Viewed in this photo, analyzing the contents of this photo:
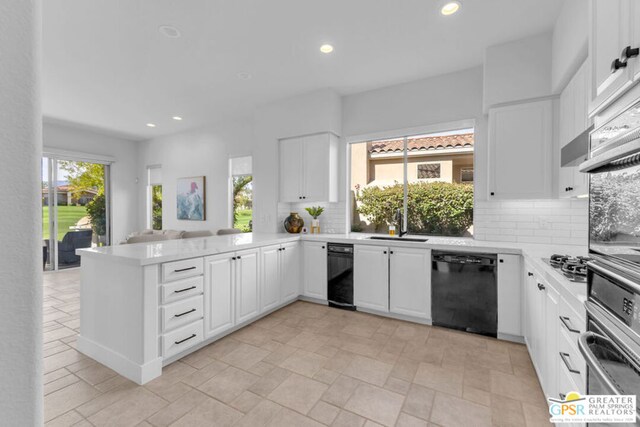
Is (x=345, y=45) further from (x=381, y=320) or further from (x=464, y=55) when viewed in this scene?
(x=381, y=320)

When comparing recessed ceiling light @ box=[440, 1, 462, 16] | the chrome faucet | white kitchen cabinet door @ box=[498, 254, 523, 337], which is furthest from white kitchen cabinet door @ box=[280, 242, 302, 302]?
recessed ceiling light @ box=[440, 1, 462, 16]

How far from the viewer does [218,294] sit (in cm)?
278

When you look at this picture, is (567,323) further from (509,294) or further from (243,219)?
(243,219)

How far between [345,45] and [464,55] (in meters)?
1.35

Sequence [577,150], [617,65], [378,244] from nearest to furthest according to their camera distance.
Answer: [617,65], [577,150], [378,244]

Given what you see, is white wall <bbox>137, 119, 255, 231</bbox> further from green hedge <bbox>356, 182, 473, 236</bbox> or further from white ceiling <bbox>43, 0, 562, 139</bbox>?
green hedge <bbox>356, 182, 473, 236</bbox>

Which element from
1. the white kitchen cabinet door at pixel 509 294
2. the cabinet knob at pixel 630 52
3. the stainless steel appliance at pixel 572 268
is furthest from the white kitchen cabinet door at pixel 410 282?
the cabinet knob at pixel 630 52

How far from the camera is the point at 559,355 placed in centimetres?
158

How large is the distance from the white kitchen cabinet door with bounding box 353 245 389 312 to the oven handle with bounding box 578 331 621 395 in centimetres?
227

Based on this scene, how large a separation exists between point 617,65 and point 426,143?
285 cm

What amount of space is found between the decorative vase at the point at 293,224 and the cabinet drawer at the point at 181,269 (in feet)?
6.34

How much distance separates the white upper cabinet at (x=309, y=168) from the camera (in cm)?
415

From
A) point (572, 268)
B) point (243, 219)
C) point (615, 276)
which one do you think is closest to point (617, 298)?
point (615, 276)

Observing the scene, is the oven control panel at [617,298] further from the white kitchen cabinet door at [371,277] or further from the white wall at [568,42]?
the white kitchen cabinet door at [371,277]
